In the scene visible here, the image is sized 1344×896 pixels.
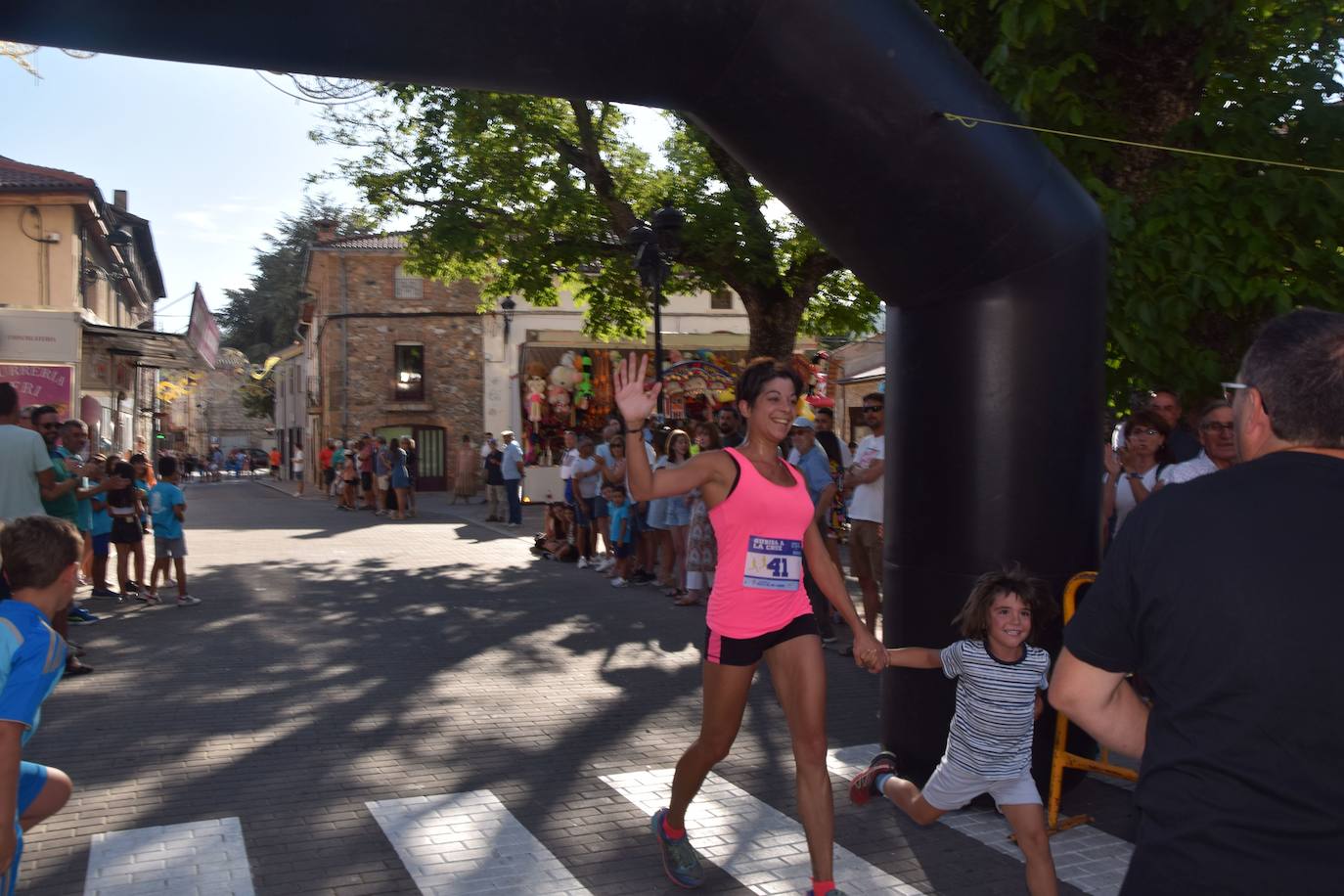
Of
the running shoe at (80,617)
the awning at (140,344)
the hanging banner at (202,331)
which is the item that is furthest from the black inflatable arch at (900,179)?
the hanging banner at (202,331)

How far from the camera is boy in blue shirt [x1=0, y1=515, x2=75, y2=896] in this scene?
329 centimetres

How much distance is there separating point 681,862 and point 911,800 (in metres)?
0.96

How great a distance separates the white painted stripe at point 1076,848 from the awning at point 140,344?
23.7 m

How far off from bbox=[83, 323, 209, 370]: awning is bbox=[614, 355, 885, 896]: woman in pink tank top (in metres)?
23.7

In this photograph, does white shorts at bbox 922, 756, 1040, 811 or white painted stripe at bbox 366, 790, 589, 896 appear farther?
white painted stripe at bbox 366, 790, 589, 896

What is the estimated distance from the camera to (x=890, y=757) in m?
5.65

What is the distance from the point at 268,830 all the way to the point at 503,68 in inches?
132

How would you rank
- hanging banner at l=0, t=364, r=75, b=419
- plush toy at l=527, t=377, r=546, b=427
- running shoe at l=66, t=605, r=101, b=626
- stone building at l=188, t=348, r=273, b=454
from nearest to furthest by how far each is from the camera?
1. running shoe at l=66, t=605, r=101, b=626
2. hanging banner at l=0, t=364, r=75, b=419
3. plush toy at l=527, t=377, r=546, b=427
4. stone building at l=188, t=348, r=273, b=454

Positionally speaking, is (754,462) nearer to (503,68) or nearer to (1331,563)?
(503,68)

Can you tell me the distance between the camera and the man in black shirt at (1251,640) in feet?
6.57

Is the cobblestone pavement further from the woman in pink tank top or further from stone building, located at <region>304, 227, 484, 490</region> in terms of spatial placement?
stone building, located at <region>304, 227, 484, 490</region>

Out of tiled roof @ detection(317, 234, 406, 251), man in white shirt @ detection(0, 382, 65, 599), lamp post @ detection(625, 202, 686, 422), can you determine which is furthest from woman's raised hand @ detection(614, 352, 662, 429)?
tiled roof @ detection(317, 234, 406, 251)

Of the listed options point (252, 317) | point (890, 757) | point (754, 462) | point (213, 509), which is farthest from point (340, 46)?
point (252, 317)

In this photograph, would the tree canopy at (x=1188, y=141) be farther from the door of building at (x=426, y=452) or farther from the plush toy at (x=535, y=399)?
the door of building at (x=426, y=452)
